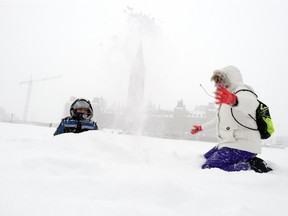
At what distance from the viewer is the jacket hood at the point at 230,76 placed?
13.1 ft

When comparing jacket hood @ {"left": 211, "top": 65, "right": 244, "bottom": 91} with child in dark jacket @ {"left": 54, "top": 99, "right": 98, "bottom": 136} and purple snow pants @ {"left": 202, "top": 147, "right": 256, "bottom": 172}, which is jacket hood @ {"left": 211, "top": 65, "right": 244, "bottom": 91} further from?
child in dark jacket @ {"left": 54, "top": 99, "right": 98, "bottom": 136}

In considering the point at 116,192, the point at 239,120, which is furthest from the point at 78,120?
the point at 116,192

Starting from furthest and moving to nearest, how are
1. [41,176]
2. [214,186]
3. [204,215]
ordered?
[214,186] < [41,176] < [204,215]

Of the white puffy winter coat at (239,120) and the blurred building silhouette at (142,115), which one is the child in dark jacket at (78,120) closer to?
the white puffy winter coat at (239,120)

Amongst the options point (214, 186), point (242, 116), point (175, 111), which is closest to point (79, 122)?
point (242, 116)

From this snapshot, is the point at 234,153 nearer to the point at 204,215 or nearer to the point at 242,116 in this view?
the point at 242,116

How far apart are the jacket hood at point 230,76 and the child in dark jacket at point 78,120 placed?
9.68ft

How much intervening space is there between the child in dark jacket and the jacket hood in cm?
295

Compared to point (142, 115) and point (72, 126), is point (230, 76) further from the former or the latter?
point (142, 115)

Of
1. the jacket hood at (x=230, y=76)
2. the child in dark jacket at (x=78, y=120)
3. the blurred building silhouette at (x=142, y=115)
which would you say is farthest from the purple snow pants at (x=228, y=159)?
the blurred building silhouette at (x=142, y=115)

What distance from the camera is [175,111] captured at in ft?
271

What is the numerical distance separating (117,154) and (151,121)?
82.6m

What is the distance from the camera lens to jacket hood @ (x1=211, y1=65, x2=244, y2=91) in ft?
13.1

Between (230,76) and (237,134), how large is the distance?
0.96 metres
